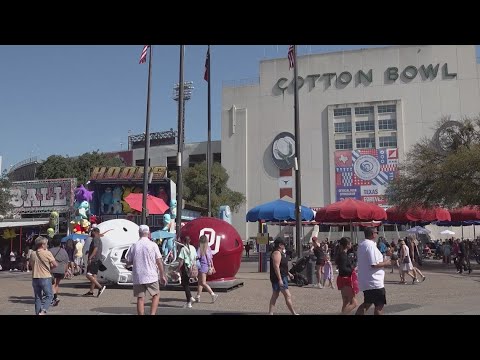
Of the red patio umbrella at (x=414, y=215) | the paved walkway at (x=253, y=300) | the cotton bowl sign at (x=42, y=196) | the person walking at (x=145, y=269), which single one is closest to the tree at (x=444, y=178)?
the red patio umbrella at (x=414, y=215)

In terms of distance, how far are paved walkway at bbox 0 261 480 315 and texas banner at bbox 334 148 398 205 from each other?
36731 millimetres

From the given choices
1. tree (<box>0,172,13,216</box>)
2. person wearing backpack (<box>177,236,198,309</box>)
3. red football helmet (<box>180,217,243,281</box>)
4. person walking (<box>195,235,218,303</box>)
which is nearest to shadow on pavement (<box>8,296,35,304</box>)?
person wearing backpack (<box>177,236,198,309</box>)

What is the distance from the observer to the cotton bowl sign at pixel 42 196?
1314 inches

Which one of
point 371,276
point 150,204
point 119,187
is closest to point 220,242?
point 371,276

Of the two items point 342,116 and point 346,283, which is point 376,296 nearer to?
point 346,283

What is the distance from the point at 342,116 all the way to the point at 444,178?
33316mm

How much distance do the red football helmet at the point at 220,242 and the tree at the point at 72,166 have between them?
44681 mm

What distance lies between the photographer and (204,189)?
170ft

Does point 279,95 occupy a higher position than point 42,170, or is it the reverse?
point 279,95
